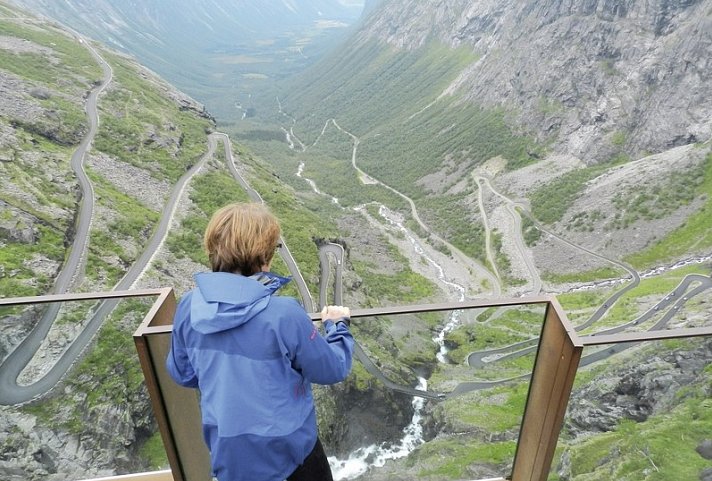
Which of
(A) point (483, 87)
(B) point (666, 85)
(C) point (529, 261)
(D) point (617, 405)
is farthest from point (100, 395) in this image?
(A) point (483, 87)

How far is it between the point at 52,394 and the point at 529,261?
8279 centimetres

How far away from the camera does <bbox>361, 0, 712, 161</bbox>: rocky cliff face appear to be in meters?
93.0

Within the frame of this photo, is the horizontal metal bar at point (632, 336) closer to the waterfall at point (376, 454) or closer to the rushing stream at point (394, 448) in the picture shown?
the rushing stream at point (394, 448)

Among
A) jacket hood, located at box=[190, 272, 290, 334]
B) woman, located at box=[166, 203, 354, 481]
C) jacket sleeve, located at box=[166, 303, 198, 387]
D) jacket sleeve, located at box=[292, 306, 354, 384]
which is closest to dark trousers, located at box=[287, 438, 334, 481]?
woman, located at box=[166, 203, 354, 481]

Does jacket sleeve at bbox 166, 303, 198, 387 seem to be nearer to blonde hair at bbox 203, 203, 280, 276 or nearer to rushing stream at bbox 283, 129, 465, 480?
blonde hair at bbox 203, 203, 280, 276

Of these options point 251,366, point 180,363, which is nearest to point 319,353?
point 251,366

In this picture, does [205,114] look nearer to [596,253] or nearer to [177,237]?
[177,237]

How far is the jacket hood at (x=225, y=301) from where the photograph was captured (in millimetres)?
2146

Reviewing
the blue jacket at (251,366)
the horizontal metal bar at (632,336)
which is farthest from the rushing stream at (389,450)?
the blue jacket at (251,366)

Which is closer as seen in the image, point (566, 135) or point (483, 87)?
point (566, 135)

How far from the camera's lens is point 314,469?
9.21 ft

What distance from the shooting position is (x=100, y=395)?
3691 mm

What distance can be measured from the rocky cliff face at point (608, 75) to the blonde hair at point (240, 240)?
105 m

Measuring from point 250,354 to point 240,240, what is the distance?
1.81 feet
